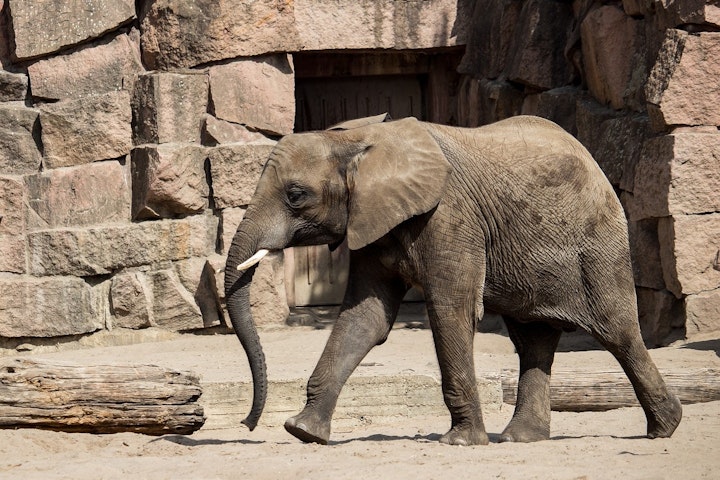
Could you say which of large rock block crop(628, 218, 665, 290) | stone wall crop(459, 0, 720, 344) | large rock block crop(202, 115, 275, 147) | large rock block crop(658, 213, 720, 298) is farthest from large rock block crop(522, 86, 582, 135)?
large rock block crop(202, 115, 275, 147)

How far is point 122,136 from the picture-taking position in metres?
11.4

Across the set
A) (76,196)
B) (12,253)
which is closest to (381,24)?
(76,196)

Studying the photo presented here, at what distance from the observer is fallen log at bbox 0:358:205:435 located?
6688 millimetres

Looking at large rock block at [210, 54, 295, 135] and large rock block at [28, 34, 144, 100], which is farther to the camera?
large rock block at [210, 54, 295, 135]

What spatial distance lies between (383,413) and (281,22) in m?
4.85

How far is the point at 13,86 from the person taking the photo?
11359 millimetres

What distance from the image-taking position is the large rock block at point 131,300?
11227mm

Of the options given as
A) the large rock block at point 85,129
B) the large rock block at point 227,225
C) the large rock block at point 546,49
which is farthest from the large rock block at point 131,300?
the large rock block at point 546,49

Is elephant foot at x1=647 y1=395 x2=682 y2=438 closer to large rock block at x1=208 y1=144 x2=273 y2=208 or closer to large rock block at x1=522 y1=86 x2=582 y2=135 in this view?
large rock block at x1=522 y1=86 x2=582 y2=135

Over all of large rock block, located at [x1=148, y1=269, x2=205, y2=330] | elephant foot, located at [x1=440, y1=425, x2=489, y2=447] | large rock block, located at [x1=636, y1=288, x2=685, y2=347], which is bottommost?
Result: large rock block, located at [x1=148, y1=269, x2=205, y2=330]

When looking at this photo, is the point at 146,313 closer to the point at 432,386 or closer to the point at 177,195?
the point at 177,195

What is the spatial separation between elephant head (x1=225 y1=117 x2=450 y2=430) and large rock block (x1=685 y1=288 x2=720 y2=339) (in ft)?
13.3

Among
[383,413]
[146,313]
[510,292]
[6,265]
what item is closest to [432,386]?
[383,413]

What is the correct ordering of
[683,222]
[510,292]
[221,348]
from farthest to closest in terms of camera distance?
[221,348] → [683,222] → [510,292]
